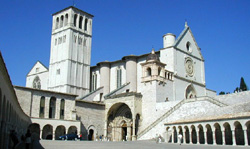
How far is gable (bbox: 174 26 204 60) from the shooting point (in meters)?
44.8

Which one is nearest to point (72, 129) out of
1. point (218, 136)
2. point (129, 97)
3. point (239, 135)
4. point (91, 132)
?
point (91, 132)

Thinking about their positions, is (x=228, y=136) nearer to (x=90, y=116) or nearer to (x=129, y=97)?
(x=129, y=97)

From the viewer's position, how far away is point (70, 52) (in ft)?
169

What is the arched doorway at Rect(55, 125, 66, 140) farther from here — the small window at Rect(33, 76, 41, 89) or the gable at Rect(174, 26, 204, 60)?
the small window at Rect(33, 76, 41, 89)

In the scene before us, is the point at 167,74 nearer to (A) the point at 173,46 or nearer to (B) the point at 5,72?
(A) the point at 173,46

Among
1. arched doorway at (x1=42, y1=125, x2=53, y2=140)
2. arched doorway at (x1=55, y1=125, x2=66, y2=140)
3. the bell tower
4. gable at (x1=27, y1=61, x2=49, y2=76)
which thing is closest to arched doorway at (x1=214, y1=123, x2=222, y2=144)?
arched doorway at (x1=55, y1=125, x2=66, y2=140)

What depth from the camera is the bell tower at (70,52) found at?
167 feet

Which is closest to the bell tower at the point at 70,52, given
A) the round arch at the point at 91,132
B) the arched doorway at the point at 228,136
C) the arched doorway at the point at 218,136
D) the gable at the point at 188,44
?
the round arch at the point at 91,132

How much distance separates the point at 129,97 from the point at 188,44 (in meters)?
14.4

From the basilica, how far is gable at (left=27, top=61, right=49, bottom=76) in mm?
213

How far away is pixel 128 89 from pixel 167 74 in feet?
22.5

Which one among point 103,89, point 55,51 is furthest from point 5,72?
point 55,51

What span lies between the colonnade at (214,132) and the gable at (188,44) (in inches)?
602

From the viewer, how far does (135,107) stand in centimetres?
3925
